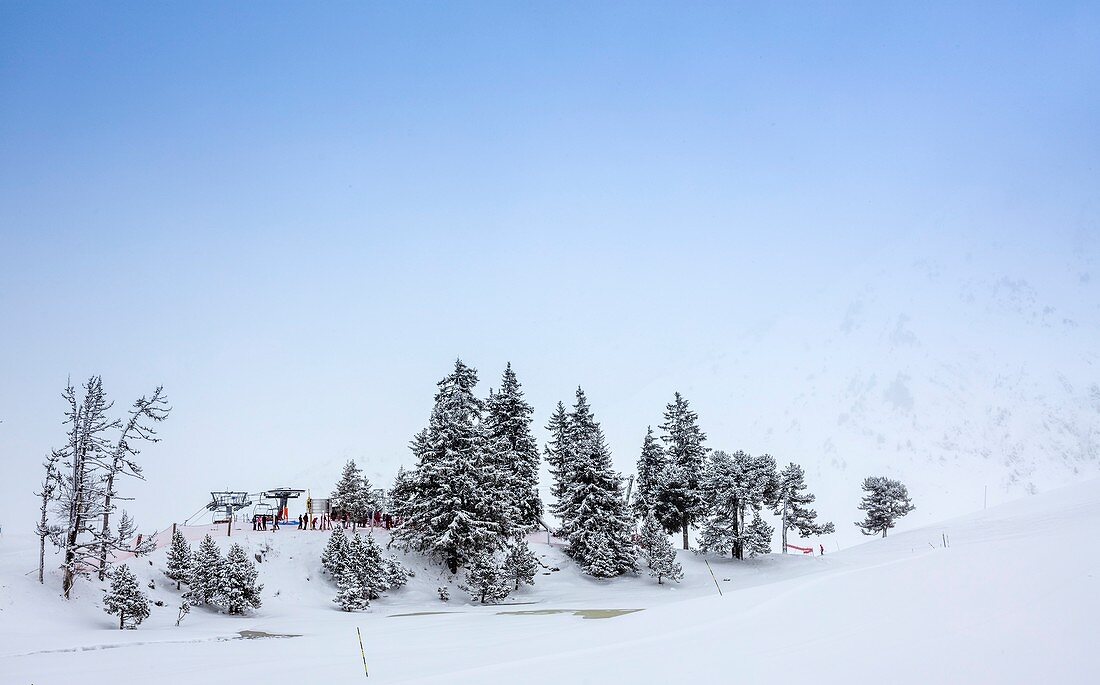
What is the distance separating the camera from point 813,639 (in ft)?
29.4

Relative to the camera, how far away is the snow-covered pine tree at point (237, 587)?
29859 millimetres

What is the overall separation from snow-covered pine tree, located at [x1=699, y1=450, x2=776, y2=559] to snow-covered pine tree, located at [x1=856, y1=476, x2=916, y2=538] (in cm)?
1336

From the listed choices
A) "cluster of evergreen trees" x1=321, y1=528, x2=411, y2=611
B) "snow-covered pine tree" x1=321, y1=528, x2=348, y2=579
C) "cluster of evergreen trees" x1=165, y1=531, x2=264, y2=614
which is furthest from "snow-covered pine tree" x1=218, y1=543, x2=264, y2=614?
"snow-covered pine tree" x1=321, y1=528, x2=348, y2=579

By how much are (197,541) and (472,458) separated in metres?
15.0

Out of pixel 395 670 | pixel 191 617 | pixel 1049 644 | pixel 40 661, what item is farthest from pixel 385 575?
pixel 1049 644

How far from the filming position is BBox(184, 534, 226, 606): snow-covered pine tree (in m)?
30.3

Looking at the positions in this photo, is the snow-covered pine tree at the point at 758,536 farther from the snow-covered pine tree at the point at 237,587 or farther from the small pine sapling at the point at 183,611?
the small pine sapling at the point at 183,611

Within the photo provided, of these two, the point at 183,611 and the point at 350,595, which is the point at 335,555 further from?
the point at 183,611

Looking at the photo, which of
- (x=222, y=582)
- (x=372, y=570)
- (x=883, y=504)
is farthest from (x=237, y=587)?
(x=883, y=504)

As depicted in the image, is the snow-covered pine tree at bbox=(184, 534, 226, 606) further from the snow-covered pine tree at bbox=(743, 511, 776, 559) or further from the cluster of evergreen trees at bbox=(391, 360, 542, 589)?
the snow-covered pine tree at bbox=(743, 511, 776, 559)

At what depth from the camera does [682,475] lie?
4997cm

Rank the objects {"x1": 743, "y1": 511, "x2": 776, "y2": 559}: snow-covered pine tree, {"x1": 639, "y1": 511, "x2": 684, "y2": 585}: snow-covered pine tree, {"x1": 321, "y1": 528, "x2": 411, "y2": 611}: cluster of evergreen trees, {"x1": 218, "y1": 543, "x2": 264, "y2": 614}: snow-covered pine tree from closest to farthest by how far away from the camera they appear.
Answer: {"x1": 218, "y1": 543, "x2": 264, "y2": 614}: snow-covered pine tree < {"x1": 321, "y1": 528, "x2": 411, "y2": 611}: cluster of evergreen trees < {"x1": 639, "y1": 511, "x2": 684, "y2": 585}: snow-covered pine tree < {"x1": 743, "y1": 511, "x2": 776, "y2": 559}: snow-covered pine tree

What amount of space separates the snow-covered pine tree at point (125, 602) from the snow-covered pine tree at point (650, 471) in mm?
30993

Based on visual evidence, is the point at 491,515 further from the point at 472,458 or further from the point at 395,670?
the point at 395,670
